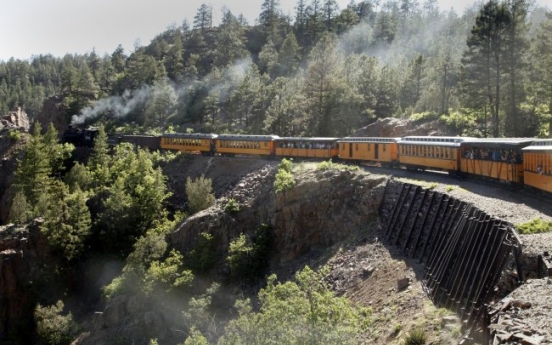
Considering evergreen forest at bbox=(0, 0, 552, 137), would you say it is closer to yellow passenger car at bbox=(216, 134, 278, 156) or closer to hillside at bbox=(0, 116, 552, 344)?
yellow passenger car at bbox=(216, 134, 278, 156)

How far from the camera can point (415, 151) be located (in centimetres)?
3512

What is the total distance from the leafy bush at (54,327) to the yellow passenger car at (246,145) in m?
20.8

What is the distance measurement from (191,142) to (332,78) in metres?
16.5

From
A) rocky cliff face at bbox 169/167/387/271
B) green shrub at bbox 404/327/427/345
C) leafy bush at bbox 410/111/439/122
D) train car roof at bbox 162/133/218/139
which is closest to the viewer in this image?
green shrub at bbox 404/327/427/345

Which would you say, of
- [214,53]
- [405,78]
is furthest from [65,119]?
[405,78]

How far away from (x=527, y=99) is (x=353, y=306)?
34.3m

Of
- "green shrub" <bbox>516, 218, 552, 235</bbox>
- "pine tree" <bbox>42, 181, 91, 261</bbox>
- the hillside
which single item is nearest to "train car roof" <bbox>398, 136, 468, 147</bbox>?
the hillside

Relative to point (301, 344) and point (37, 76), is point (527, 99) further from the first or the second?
point (37, 76)

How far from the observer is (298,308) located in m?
16.5

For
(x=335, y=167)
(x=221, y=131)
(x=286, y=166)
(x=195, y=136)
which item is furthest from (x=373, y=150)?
(x=221, y=131)

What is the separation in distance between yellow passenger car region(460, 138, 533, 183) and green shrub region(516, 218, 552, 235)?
896cm

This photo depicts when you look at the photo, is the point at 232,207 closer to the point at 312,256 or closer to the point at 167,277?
the point at 167,277

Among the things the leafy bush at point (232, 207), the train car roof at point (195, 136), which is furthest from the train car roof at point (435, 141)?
the train car roof at point (195, 136)

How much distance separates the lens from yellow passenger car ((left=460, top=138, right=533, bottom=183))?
25938mm
